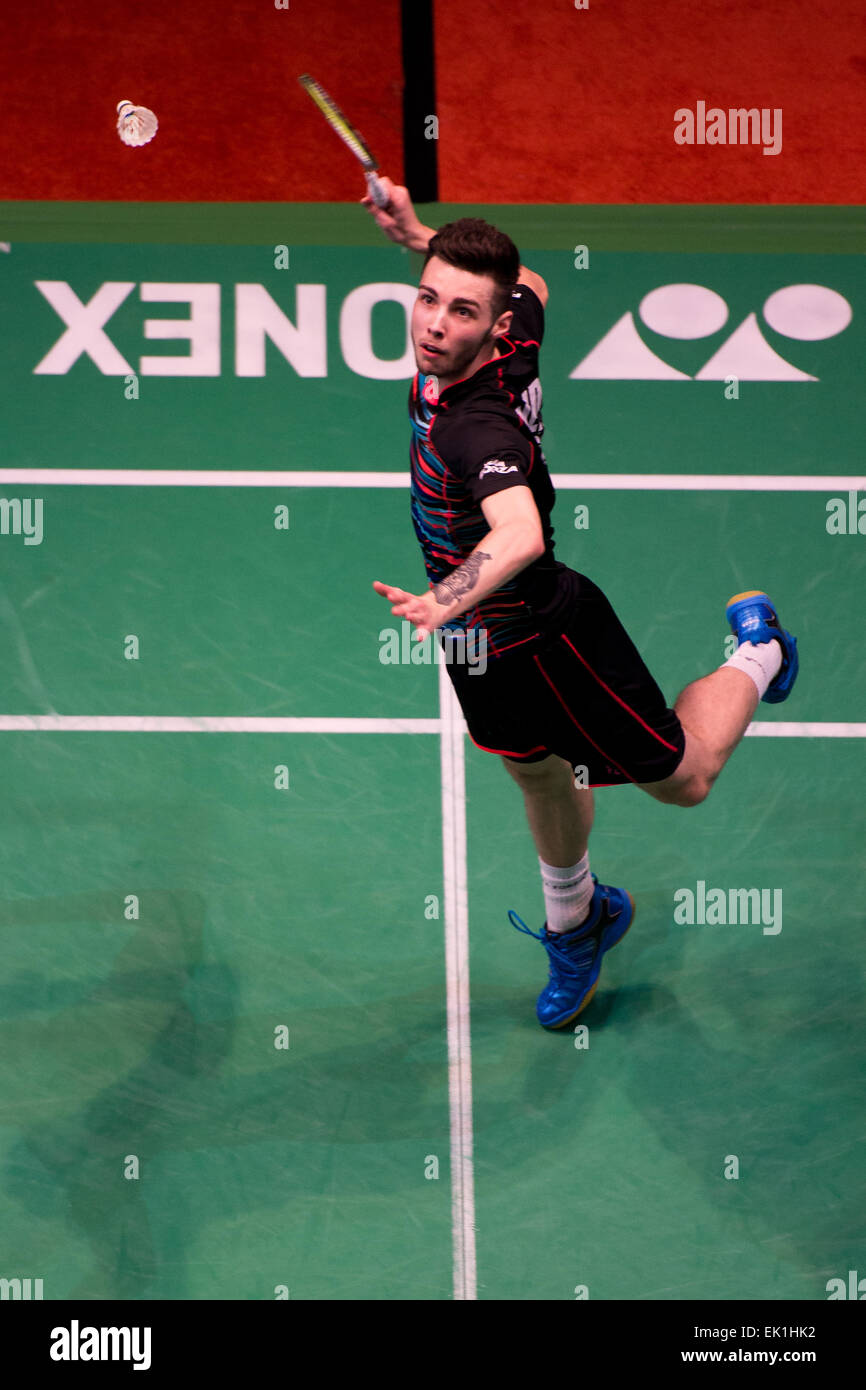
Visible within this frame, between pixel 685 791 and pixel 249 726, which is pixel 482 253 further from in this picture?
pixel 249 726

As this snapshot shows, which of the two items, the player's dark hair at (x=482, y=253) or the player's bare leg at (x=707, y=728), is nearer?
the player's dark hair at (x=482, y=253)

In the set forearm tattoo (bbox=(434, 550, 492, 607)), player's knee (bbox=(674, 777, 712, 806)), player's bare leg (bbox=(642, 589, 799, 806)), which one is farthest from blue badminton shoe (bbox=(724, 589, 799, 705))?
forearm tattoo (bbox=(434, 550, 492, 607))

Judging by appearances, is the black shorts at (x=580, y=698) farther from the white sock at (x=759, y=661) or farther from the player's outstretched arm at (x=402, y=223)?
the player's outstretched arm at (x=402, y=223)

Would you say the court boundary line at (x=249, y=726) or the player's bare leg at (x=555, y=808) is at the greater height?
the court boundary line at (x=249, y=726)

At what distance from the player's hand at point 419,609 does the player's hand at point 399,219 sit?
5.44 ft

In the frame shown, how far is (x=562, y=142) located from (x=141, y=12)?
7.68ft

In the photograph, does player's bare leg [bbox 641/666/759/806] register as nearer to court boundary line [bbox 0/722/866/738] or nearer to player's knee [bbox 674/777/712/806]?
player's knee [bbox 674/777/712/806]

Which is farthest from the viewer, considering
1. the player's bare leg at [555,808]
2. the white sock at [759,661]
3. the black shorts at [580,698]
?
the white sock at [759,661]

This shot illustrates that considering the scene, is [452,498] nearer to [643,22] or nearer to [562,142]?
[562,142]

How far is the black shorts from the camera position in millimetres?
5059

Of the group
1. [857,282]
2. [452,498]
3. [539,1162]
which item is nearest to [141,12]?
[857,282]

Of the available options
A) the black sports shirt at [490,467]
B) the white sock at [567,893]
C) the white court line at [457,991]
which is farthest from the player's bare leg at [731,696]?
the white court line at [457,991]

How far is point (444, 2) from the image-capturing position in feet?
Result: 29.9

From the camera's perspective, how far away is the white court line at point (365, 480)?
7.29 meters
